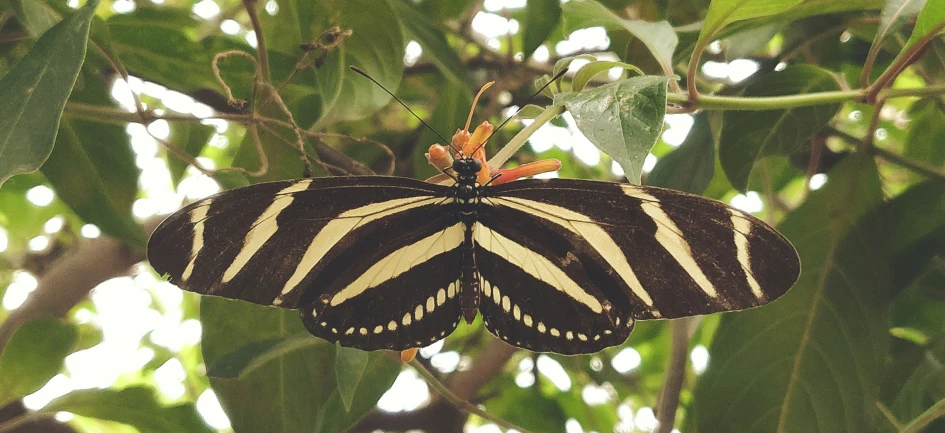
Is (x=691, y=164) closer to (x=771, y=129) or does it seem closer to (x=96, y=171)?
(x=771, y=129)

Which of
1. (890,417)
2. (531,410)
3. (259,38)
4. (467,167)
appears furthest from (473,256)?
(531,410)

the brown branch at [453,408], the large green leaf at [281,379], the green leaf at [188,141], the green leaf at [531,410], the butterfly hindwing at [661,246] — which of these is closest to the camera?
the butterfly hindwing at [661,246]

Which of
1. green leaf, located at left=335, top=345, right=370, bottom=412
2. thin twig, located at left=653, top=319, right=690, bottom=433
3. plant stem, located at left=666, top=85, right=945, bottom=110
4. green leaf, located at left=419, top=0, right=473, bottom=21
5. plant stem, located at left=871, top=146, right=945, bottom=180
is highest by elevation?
green leaf, located at left=419, top=0, right=473, bottom=21

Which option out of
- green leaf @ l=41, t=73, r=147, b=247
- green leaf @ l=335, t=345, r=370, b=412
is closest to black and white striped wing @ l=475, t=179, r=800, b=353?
green leaf @ l=335, t=345, r=370, b=412

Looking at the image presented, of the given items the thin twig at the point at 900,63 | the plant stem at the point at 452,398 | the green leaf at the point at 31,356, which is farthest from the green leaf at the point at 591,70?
the green leaf at the point at 31,356

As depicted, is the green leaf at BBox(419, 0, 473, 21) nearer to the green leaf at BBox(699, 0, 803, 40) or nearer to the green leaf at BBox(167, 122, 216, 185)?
the green leaf at BBox(167, 122, 216, 185)

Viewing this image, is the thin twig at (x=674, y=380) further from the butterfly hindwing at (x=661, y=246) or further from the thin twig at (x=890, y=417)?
the butterfly hindwing at (x=661, y=246)
